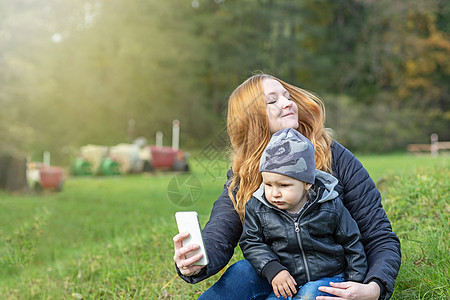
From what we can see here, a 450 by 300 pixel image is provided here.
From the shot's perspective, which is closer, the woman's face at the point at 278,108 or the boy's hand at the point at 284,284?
the boy's hand at the point at 284,284

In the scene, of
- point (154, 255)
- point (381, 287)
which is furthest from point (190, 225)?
point (154, 255)

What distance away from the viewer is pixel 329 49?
1069 inches

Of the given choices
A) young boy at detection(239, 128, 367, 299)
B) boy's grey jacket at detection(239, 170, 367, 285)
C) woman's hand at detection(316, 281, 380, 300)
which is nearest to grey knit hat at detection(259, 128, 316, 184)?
young boy at detection(239, 128, 367, 299)

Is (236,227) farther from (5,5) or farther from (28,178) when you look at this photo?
(28,178)

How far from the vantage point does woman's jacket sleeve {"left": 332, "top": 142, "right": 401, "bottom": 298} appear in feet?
5.89

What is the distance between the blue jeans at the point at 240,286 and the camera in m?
1.85

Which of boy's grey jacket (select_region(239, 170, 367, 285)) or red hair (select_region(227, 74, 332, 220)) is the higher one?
red hair (select_region(227, 74, 332, 220))

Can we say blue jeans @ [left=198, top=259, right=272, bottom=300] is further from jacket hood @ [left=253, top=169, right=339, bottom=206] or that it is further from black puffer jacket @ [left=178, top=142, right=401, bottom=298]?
jacket hood @ [left=253, top=169, right=339, bottom=206]

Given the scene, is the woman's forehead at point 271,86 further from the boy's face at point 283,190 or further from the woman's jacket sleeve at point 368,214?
the boy's face at point 283,190

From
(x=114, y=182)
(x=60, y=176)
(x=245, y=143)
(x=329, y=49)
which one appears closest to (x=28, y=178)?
(x=60, y=176)

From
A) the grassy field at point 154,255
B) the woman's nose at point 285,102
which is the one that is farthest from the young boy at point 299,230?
the grassy field at point 154,255

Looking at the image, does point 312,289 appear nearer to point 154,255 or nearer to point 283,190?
point 283,190

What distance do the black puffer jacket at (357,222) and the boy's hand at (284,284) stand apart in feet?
0.80

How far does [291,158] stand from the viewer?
172cm
